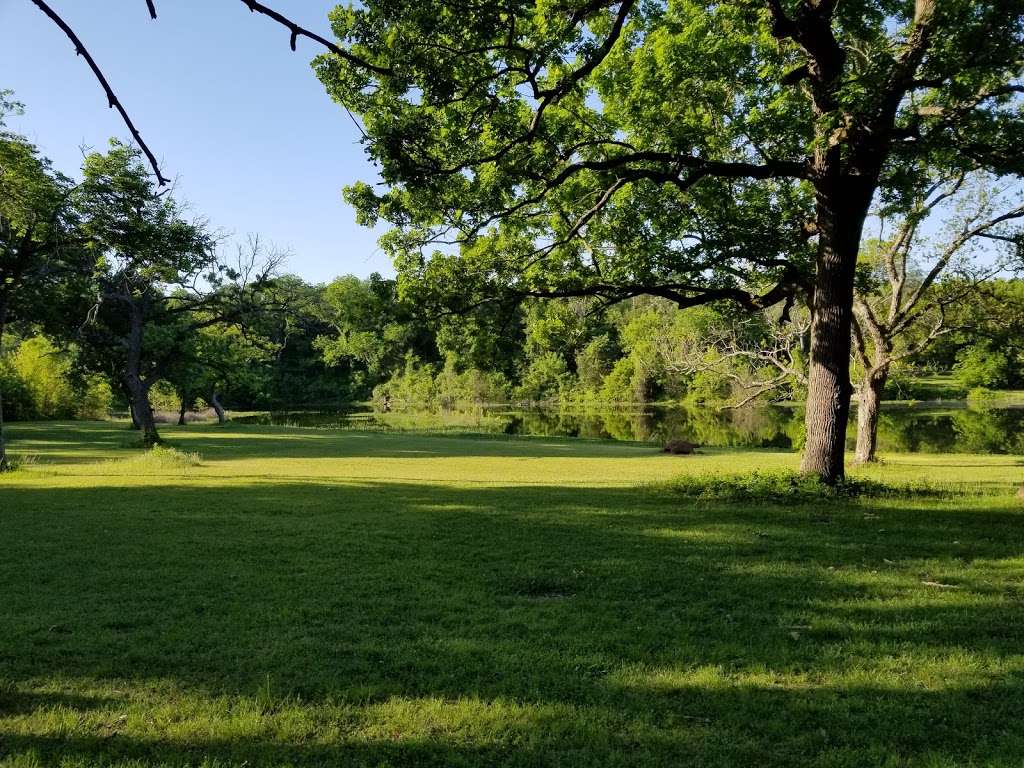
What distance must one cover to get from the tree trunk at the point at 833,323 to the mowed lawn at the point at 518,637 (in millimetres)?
1379

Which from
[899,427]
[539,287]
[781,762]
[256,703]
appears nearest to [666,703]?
[781,762]

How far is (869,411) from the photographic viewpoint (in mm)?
22719

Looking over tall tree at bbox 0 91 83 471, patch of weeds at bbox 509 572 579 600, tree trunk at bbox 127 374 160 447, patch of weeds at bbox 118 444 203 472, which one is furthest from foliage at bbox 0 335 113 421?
patch of weeds at bbox 509 572 579 600

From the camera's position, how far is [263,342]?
3100cm

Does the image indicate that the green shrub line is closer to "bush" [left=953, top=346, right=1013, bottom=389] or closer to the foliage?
"bush" [left=953, top=346, right=1013, bottom=389]

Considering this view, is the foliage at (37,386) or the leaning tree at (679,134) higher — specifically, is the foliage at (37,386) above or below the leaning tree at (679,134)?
below

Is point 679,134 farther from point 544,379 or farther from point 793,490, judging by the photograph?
point 544,379

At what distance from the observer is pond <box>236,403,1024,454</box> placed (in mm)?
35750

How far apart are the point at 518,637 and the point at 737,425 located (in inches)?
1943

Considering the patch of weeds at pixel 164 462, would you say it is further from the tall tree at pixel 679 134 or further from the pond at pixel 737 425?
the pond at pixel 737 425

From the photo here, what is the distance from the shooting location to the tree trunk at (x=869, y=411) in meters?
22.3

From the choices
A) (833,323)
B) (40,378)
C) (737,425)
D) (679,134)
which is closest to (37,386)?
(40,378)

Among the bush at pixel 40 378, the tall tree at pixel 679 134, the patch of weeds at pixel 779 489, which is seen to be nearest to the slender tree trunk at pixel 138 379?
the tall tree at pixel 679 134

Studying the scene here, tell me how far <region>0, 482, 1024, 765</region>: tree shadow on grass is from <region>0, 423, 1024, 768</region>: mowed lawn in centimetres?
2
